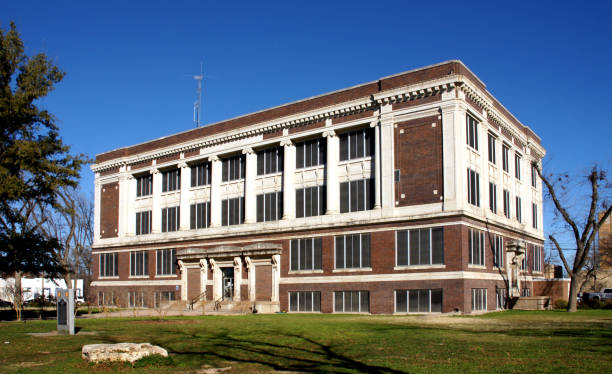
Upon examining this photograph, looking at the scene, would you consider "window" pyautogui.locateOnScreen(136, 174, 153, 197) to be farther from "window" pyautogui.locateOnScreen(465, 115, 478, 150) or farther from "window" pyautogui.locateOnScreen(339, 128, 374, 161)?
"window" pyautogui.locateOnScreen(465, 115, 478, 150)

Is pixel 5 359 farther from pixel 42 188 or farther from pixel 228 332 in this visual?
pixel 42 188

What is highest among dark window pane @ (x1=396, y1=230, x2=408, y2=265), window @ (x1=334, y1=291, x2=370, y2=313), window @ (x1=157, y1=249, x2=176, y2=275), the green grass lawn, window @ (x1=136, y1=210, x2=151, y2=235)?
window @ (x1=136, y1=210, x2=151, y2=235)

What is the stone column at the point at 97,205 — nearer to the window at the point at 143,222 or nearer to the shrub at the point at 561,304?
the window at the point at 143,222

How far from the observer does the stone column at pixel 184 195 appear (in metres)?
56.2

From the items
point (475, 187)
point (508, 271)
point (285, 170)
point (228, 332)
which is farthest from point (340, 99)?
point (228, 332)

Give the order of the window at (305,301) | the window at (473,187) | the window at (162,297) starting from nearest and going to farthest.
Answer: the window at (473,187) < the window at (305,301) < the window at (162,297)

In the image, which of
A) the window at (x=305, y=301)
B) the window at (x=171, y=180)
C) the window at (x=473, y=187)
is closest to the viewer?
the window at (x=473, y=187)

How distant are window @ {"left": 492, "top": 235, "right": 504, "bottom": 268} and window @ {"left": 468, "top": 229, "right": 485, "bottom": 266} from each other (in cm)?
251

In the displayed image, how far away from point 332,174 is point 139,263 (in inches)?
976

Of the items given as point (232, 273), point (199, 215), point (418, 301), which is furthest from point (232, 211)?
point (418, 301)

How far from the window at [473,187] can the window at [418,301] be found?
6.70 meters

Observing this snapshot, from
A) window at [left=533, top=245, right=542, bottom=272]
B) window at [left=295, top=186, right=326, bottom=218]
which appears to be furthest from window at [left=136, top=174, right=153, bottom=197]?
window at [left=533, top=245, right=542, bottom=272]

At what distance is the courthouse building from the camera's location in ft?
128

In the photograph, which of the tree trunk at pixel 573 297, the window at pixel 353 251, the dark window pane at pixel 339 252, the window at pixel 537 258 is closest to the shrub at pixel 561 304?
the tree trunk at pixel 573 297
